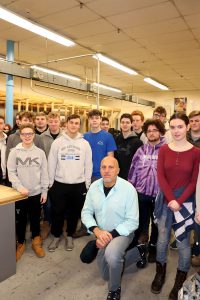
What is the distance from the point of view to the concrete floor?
212cm

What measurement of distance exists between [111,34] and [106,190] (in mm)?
3973

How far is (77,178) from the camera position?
2865 mm

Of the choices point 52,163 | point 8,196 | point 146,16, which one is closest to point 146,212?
point 52,163

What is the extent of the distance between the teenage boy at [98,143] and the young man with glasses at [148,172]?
0.50 metres

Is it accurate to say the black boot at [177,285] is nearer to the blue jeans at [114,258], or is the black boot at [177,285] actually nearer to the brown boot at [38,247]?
the blue jeans at [114,258]

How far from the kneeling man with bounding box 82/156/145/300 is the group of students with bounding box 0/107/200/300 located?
101 millimetres

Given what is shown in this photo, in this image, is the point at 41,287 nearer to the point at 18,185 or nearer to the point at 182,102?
the point at 18,185

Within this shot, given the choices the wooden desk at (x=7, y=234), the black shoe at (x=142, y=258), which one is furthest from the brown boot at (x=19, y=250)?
the black shoe at (x=142, y=258)

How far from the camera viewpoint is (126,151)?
303 cm

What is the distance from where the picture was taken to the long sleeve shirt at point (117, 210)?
2.14 meters

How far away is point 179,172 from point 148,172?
509 millimetres

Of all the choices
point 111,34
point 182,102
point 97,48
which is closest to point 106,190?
point 111,34

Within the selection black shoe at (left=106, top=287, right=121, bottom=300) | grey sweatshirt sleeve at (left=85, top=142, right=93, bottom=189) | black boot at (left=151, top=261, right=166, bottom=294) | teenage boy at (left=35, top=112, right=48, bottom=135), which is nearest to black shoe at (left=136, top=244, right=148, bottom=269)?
black boot at (left=151, top=261, right=166, bottom=294)

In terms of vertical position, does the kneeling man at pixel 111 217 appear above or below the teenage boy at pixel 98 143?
below
